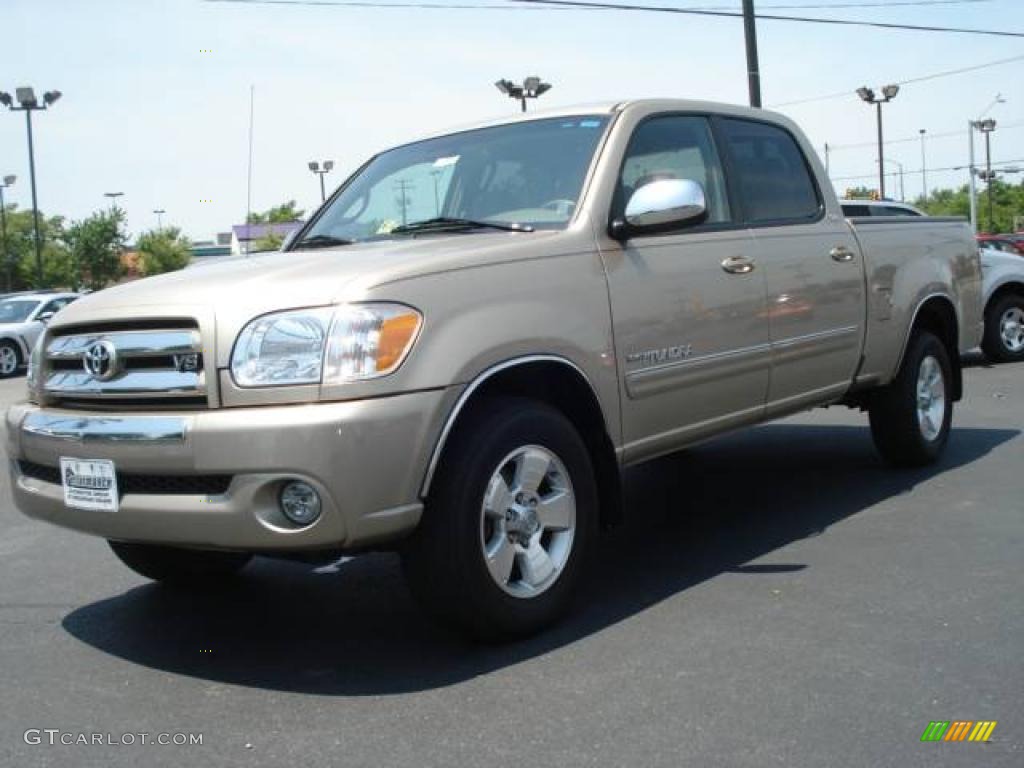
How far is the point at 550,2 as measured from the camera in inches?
685

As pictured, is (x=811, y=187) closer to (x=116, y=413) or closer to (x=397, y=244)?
(x=397, y=244)

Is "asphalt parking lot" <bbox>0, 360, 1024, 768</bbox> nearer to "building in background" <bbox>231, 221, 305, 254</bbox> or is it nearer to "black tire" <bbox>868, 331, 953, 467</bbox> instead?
"black tire" <bbox>868, 331, 953, 467</bbox>

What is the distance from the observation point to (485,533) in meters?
3.79

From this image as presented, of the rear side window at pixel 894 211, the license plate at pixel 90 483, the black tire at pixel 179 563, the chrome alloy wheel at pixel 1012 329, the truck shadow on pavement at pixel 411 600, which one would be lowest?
the truck shadow on pavement at pixel 411 600

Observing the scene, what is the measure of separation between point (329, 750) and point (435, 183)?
8.89ft

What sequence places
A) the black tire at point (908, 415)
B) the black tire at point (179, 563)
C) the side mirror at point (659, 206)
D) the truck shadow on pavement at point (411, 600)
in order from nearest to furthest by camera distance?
the truck shadow on pavement at point (411, 600)
the side mirror at point (659, 206)
the black tire at point (179, 563)
the black tire at point (908, 415)

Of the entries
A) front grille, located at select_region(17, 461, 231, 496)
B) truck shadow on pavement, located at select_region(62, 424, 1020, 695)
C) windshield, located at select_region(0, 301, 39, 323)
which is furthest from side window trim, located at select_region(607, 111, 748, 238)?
windshield, located at select_region(0, 301, 39, 323)

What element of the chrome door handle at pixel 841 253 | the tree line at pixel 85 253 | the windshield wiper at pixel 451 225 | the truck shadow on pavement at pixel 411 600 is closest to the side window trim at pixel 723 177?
the windshield wiper at pixel 451 225

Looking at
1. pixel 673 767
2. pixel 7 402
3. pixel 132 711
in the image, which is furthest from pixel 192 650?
pixel 7 402

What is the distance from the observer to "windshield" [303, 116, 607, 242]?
4527 mm

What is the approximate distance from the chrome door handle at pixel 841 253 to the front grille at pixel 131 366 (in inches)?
132

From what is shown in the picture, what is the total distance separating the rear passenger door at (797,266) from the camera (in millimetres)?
5195

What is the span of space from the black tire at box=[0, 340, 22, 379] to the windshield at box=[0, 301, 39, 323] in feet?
2.08

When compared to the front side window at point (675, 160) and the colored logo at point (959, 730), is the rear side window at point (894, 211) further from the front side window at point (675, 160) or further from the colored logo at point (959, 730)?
the colored logo at point (959, 730)
